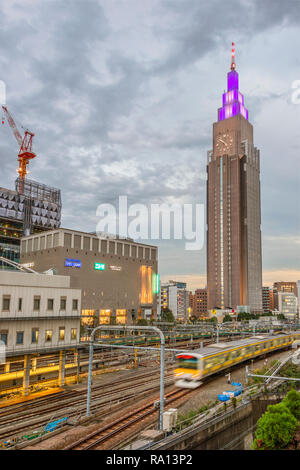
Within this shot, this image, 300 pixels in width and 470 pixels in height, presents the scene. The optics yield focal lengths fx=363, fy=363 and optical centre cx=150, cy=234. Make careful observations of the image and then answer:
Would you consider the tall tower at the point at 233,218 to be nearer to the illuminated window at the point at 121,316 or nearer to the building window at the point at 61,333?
the illuminated window at the point at 121,316

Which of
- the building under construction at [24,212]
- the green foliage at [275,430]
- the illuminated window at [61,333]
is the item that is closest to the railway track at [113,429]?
the green foliage at [275,430]

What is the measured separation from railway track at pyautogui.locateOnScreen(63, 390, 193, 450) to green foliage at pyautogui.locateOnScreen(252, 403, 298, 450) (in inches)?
309

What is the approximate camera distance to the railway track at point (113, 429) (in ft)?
61.8

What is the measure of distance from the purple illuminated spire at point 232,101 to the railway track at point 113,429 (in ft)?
594

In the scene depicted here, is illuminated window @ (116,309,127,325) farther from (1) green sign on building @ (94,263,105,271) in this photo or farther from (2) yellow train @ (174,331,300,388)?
(2) yellow train @ (174,331,300,388)

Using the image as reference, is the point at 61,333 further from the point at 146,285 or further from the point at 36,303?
the point at 146,285

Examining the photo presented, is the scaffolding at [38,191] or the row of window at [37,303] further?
the scaffolding at [38,191]

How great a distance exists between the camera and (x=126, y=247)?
383 ft

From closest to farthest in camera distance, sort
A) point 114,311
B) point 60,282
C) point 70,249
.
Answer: point 60,282
point 70,249
point 114,311

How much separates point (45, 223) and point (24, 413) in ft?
371

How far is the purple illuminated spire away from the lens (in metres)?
187

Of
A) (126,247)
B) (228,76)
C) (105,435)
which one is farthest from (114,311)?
(228,76)

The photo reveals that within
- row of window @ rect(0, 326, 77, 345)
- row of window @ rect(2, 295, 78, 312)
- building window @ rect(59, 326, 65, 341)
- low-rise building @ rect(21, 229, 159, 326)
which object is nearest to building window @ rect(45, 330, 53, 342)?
row of window @ rect(0, 326, 77, 345)

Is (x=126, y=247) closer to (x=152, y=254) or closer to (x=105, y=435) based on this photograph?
(x=152, y=254)
